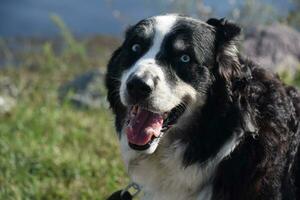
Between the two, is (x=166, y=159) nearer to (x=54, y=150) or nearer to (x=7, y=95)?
(x=54, y=150)

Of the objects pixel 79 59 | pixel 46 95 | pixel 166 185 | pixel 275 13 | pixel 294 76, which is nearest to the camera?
pixel 166 185

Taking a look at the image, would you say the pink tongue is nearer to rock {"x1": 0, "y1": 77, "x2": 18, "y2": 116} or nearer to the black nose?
the black nose

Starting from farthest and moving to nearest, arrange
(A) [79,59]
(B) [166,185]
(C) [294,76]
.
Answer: (A) [79,59], (C) [294,76], (B) [166,185]

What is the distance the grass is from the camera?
612cm

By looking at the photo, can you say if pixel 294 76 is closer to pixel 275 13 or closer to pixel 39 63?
pixel 275 13

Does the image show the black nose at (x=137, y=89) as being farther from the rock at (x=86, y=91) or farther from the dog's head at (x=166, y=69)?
the rock at (x=86, y=91)

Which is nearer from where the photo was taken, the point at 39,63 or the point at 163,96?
the point at 163,96

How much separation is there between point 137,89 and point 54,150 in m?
3.05

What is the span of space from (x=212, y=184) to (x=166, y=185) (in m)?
0.29

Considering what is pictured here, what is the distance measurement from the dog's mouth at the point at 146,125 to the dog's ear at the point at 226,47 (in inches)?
13.4

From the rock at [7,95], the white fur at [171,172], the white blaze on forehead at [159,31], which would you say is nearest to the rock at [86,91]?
the rock at [7,95]

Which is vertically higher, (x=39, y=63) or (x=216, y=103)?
(x=216, y=103)

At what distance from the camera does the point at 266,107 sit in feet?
14.0

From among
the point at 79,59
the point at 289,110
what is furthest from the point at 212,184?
the point at 79,59
